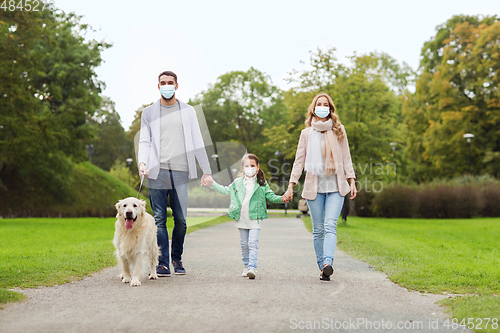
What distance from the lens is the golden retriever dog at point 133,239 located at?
6215 mm

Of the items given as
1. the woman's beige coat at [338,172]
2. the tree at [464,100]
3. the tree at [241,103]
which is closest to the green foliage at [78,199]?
the tree at [241,103]

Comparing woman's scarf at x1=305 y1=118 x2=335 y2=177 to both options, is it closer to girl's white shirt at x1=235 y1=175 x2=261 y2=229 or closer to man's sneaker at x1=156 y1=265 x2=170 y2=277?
girl's white shirt at x1=235 y1=175 x2=261 y2=229

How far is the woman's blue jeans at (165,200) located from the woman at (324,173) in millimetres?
1327

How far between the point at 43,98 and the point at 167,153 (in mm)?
25732

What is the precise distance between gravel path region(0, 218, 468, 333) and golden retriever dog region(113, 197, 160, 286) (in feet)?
0.63

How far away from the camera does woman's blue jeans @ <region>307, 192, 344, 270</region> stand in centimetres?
658

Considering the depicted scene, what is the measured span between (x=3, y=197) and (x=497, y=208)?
3049cm

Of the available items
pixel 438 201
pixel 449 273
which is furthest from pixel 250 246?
pixel 438 201

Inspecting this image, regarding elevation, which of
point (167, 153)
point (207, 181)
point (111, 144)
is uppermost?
point (111, 144)

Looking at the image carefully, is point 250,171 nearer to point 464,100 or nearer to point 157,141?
point 157,141

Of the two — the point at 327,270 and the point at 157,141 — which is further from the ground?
the point at 157,141

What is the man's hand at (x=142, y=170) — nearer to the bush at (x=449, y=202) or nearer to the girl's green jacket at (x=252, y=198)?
the girl's green jacket at (x=252, y=198)

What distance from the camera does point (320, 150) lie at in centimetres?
684

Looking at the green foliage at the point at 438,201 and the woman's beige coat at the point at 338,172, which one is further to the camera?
the green foliage at the point at 438,201
